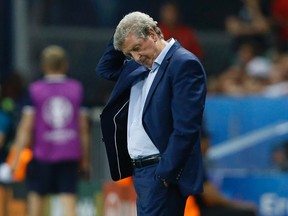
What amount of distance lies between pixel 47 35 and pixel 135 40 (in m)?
9.76

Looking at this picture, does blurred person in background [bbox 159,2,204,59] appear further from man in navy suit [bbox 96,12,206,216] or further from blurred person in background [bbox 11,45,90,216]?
man in navy suit [bbox 96,12,206,216]

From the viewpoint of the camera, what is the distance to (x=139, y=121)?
7.60m

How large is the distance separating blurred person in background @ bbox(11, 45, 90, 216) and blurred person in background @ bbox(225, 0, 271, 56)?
356 centimetres

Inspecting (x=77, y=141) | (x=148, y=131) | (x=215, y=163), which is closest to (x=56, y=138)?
(x=77, y=141)

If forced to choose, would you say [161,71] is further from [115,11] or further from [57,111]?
[115,11]

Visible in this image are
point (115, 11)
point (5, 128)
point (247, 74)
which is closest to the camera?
point (5, 128)

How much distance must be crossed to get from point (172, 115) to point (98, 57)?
9628 mm

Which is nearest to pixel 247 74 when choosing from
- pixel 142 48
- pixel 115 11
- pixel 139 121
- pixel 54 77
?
pixel 115 11

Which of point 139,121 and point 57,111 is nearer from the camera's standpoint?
point 139,121

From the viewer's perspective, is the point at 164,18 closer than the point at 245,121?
No

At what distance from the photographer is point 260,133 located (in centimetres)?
1327

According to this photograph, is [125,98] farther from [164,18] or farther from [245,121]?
[164,18]

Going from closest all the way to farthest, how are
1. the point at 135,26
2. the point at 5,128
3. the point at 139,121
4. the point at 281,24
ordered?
the point at 135,26 < the point at 139,121 < the point at 5,128 < the point at 281,24

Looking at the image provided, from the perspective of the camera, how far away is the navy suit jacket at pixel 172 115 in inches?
285
